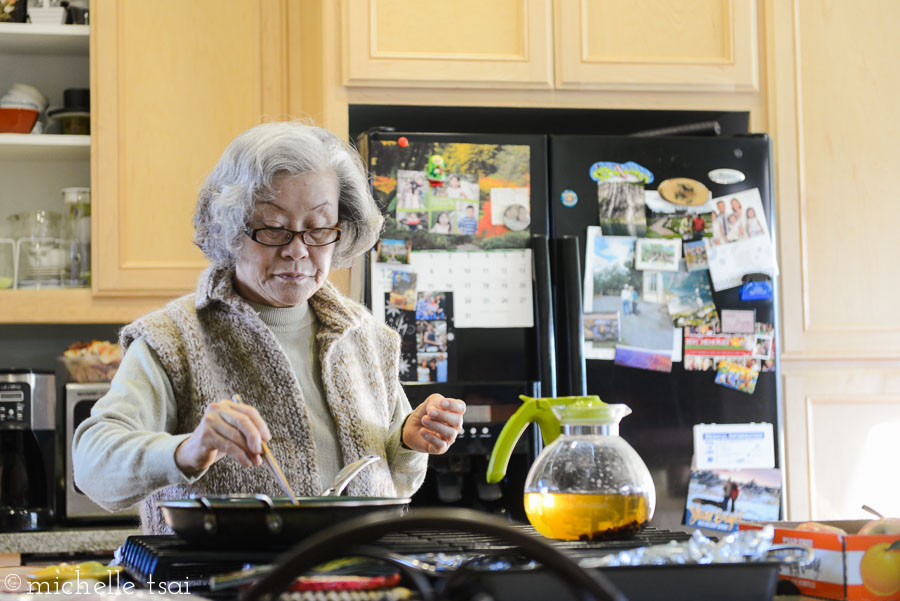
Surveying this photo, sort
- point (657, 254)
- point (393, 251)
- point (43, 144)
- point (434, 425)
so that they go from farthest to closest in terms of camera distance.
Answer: point (43, 144) < point (657, 254) < point (393, 251) < point (434, 425)

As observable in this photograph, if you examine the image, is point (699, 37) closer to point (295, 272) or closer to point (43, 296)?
point (295, 272)

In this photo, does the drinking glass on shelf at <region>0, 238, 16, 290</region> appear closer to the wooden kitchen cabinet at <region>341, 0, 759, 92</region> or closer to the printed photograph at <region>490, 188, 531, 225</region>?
the wooden kitchen cabinet at <region>341, 0, 759, 92</region>

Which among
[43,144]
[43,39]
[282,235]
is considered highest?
[43,39]

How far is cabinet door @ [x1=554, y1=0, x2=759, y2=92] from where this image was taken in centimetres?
261

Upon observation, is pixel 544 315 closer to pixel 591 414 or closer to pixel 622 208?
pixel 622 208

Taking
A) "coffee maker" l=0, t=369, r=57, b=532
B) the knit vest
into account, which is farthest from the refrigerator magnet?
"coffee maker" l=0, t=369, r=57, b=532

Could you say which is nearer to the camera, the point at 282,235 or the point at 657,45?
the point at 282,235

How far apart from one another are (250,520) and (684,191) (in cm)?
176

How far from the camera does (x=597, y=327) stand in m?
2.43

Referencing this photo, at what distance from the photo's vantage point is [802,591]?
0.98 metres

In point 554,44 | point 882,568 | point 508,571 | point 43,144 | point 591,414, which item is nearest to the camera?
point 508,571

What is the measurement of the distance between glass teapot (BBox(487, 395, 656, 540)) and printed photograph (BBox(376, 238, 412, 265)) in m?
1.29

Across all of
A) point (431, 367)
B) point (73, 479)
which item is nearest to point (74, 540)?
point (73, 479)

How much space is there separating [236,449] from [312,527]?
17cm
